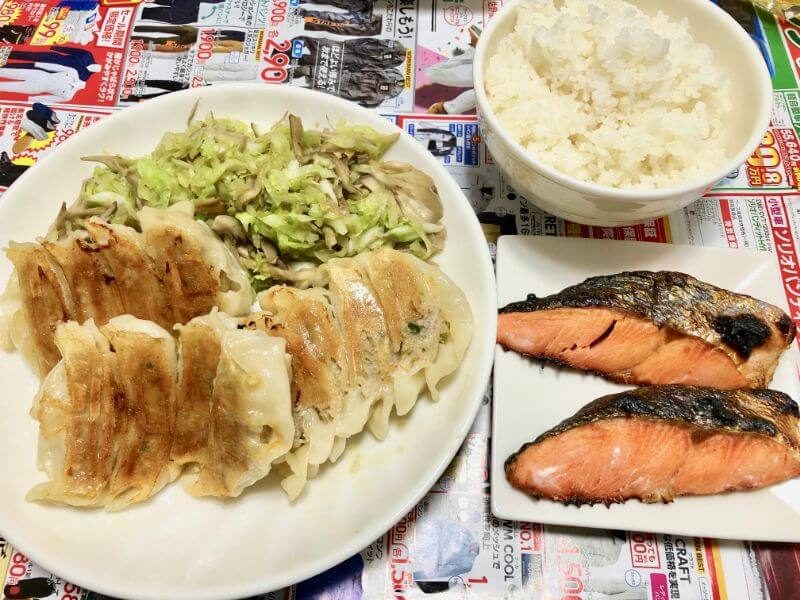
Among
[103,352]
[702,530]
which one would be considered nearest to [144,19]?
[103,352]

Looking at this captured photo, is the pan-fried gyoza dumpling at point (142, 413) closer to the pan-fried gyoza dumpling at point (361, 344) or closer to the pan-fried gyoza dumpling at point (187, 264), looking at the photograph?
the pan-fried gyoza dumpling at point (187, 264)

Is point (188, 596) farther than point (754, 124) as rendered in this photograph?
No

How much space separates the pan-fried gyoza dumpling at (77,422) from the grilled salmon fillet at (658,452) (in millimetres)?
1177

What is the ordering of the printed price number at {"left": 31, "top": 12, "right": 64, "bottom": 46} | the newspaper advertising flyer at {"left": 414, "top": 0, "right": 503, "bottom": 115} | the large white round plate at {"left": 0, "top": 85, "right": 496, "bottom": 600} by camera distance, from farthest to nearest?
the printed price number at {"left": 31, "top": 12, "right": 64, "bottom": 46} → the newspaper advertising flyer at {"left": 414, "top": 0, "right": 503, "bottom": 115} → the large white round plate at {"left": 0, "top": 85, "right": 496, "bottom": 600}

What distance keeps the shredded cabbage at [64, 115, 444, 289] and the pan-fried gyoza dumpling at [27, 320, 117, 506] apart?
1.97 feet

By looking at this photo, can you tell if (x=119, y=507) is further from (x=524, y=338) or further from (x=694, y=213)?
(x=694, y=213)

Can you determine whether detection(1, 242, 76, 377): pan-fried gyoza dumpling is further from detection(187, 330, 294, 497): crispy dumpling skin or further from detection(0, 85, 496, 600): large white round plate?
detection(187, 330, 294, 497): crispy dumpling skin

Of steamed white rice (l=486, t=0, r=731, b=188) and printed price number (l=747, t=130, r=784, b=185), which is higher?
steamed white rice (l=486, t=0, r=731, b=188)

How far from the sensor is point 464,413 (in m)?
1.78

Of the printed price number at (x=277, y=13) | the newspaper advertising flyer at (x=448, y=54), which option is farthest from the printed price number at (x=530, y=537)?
the printed price number at (x=277, y=13)

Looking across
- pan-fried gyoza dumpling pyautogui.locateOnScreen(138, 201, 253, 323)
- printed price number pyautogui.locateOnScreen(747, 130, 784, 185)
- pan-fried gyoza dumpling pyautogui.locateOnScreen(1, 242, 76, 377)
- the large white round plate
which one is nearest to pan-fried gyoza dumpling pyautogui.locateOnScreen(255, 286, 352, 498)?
the large white round plate

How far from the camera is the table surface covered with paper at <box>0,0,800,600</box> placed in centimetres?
191

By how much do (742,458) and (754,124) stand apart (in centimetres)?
108

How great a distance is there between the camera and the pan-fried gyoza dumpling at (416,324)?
184 centimetres
